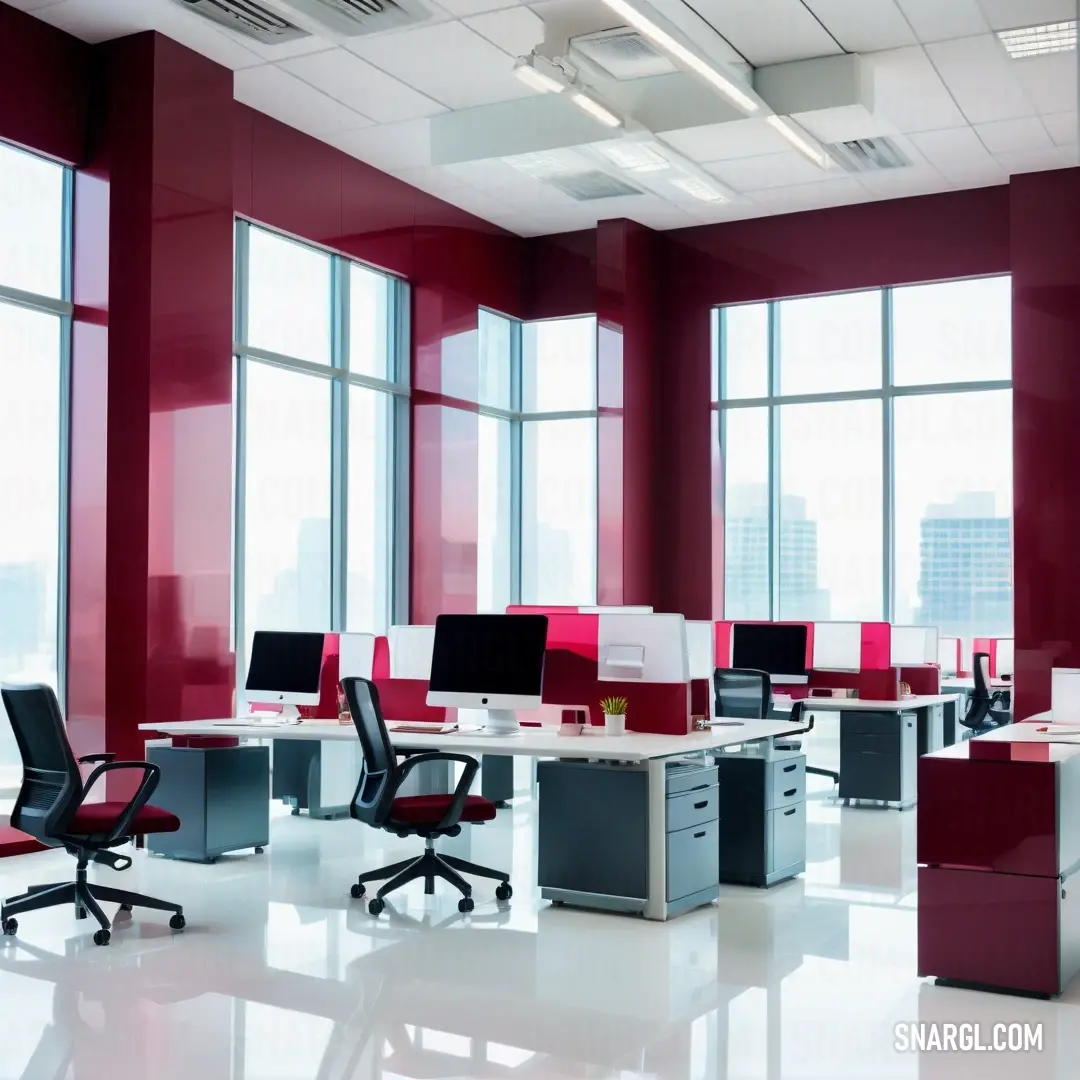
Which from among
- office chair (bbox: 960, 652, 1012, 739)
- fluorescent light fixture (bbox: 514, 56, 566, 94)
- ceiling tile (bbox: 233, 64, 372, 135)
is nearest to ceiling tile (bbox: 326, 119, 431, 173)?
ceiling tile (bbox: 233, 64, 372, 135)

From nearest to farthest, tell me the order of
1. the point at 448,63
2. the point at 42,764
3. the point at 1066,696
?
the point at 42,764 → the point at 1066,696 → the point at 448,63

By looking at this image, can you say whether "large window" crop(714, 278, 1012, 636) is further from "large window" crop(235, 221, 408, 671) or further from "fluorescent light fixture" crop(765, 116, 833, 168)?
"large window" crop(235, 221, 408, 671)

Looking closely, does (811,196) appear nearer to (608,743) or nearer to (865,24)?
(865,24)

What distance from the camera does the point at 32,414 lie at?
732cm

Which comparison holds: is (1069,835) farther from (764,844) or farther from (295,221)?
(295,221)

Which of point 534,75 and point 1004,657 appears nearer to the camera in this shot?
point 534,75

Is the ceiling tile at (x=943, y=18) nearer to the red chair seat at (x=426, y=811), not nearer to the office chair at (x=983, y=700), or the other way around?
the office chair at (x=983, y=700)

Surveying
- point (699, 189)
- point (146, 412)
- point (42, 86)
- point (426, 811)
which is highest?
point (699, 189)

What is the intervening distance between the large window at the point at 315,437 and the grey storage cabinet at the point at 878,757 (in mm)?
3531

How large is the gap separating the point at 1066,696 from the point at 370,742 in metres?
2.96

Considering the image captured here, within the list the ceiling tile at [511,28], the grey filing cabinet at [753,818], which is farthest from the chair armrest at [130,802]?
the ceiling tile at [511,28]

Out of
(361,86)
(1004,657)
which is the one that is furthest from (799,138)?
(1004,657)

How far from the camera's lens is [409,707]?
6617mm

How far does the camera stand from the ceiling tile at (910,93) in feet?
25.3
